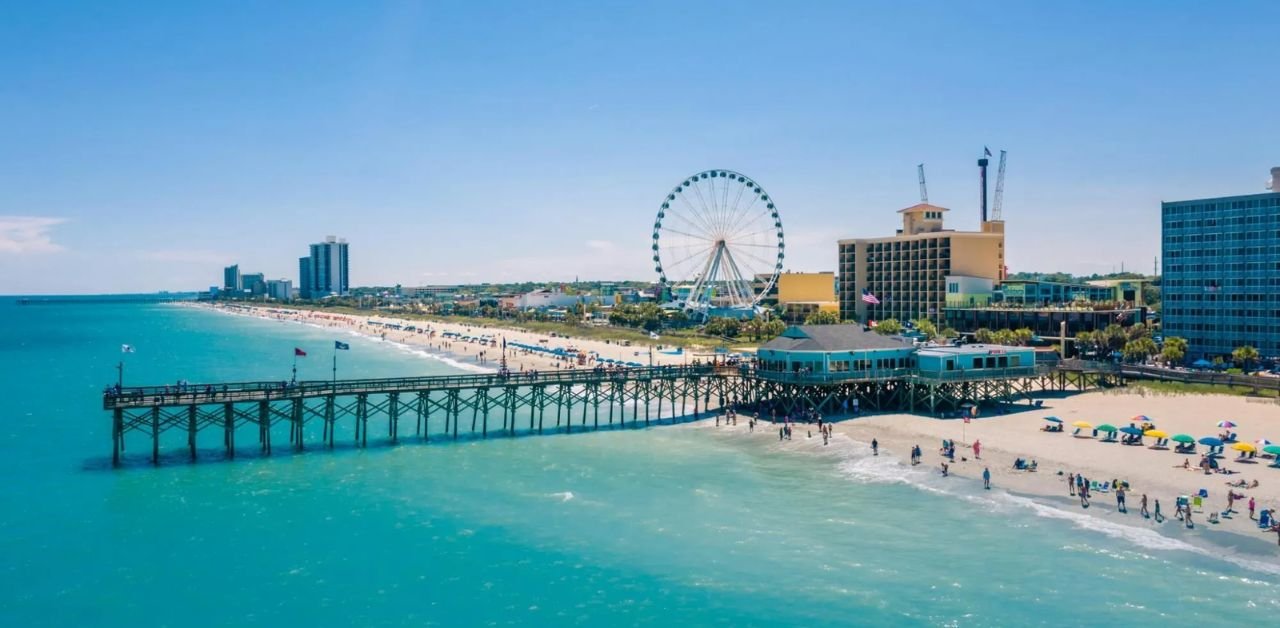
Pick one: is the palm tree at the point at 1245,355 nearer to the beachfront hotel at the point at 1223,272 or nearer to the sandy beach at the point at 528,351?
the beachfront hotel at the point at 1223,272

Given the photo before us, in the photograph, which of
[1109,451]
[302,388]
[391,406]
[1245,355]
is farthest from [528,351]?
[1109,451]

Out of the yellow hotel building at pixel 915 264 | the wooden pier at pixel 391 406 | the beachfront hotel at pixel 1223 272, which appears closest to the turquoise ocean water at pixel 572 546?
the wooden pier at pixel 391 406

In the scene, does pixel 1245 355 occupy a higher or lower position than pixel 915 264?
lower

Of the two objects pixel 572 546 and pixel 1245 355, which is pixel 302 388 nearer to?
pixel 572 546

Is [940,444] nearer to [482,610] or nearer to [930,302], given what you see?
[482,610]

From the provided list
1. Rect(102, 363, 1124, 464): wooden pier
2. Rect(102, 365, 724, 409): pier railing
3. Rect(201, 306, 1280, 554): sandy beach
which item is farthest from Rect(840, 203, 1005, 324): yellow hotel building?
Rect(102, 365, 724, 409): pier railing

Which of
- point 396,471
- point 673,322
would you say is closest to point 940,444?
point 396,471
